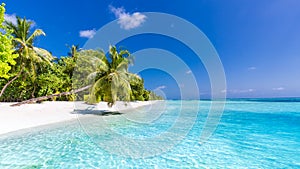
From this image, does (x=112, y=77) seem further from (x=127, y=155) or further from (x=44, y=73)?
(x=44, y=73)

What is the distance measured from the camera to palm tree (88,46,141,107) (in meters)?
12.8

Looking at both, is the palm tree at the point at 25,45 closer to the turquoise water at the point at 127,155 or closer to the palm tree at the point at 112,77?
the palm tree at the point at 112,77

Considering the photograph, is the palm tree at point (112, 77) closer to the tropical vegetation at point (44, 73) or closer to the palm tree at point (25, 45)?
the tropical vegetation at point (44, 73)

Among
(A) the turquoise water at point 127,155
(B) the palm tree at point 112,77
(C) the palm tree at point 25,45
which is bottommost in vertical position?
(A) the turquoise water at point 127,155

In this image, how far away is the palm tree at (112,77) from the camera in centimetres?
1281

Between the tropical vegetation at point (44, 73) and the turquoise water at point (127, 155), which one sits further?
the tropical vegetation at point (44, 73)

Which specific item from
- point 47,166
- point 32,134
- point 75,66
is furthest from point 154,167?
point 75,66

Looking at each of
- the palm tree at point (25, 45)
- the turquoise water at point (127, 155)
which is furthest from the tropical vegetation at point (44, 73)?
the turquoise water at point (127, 155)

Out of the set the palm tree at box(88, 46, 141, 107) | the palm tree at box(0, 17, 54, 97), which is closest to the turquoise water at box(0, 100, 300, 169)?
the palm tree at box(88, 46, 141, 107)

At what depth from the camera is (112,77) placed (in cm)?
1280

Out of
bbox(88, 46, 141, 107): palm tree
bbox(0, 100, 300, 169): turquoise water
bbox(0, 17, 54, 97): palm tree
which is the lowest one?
bbox(0, 100, 300, 169): turquoise water

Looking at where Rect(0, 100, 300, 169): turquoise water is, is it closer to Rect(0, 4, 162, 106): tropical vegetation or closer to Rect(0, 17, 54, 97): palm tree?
Rect(0, 4, 162, 106): tropical vegetation

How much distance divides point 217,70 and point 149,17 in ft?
16.4

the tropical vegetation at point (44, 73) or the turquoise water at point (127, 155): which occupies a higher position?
the tropical vegetation at point (44, 73)
